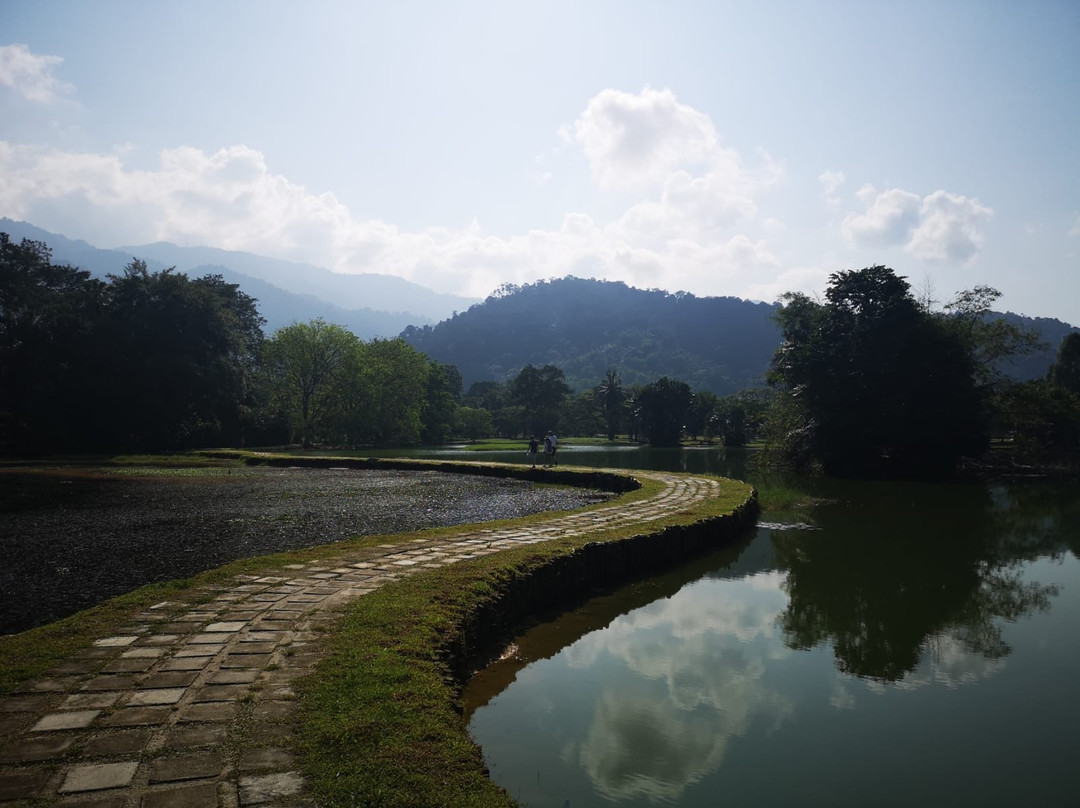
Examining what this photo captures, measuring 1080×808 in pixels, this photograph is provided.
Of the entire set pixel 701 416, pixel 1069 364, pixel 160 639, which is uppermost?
pixel 1069 364

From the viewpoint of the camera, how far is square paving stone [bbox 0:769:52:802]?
3.64 meters

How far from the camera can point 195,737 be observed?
4.34 meters

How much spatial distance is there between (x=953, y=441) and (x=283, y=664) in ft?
125

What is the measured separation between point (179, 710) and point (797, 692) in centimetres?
595

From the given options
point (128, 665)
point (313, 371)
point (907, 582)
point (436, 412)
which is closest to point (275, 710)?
point (128, 665)

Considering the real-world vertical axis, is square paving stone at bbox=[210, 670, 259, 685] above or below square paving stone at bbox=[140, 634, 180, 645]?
above

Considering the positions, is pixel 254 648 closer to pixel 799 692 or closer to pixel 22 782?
pixel 22 782

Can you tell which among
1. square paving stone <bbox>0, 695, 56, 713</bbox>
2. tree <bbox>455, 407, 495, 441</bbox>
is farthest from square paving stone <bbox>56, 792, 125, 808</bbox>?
tree <bbox>455, 407, 495, 441</bbox>

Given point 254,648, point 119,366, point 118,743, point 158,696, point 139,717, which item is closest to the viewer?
point 118,743

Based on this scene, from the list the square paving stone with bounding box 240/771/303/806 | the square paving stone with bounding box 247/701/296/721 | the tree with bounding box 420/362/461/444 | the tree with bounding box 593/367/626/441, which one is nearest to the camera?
the square paving stone with bounding box 240/771/303/806

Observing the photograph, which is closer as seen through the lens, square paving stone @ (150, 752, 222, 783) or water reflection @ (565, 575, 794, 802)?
square paving stone @ (150, 752, 222, 783)

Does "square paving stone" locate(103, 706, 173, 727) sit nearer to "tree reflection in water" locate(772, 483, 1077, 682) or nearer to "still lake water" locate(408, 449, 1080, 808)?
"still lake water" locate(408, 449, 1080, 808)

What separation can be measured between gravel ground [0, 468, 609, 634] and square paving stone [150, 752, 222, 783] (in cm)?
481

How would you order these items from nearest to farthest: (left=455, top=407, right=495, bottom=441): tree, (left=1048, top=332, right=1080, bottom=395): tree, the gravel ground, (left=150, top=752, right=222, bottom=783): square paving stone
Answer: (left=150, top=752, right=222, bottom=783): square paving stone → the gravel ground → (left=1048, top=332, right=1080, bottom=395): tree → (left=455, top=407, right=495, bottom=441): tree
